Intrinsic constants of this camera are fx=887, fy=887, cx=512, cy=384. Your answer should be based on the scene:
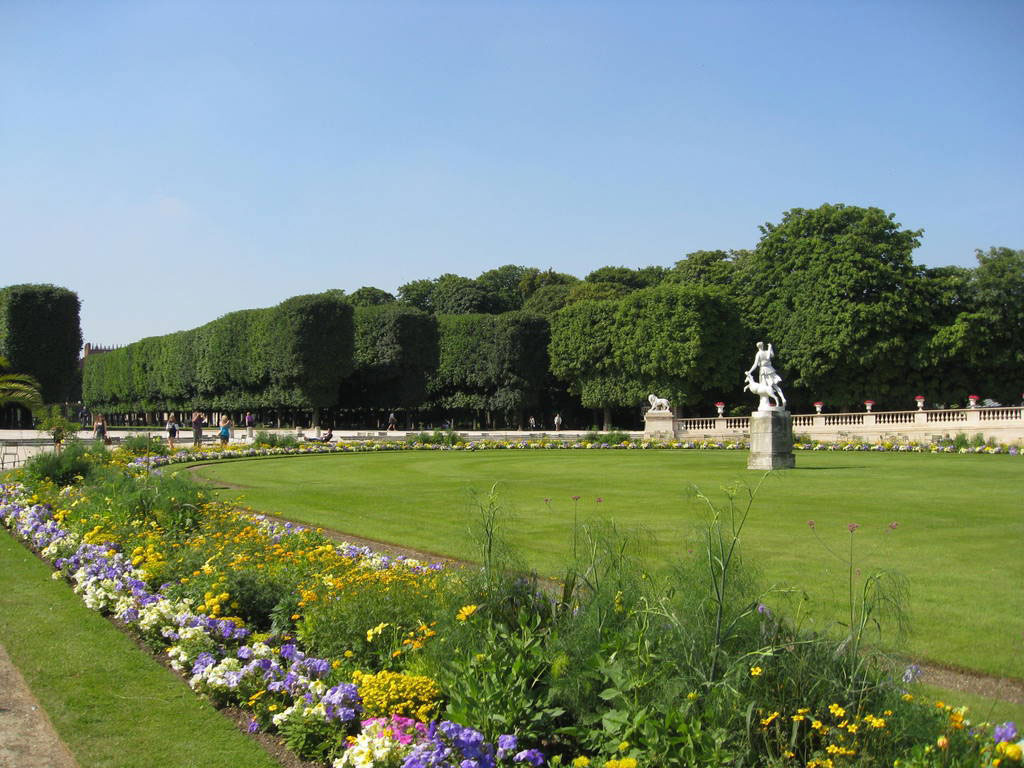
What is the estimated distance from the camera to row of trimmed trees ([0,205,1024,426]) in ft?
133

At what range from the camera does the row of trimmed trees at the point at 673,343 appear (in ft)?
133

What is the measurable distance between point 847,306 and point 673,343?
26.7 feet

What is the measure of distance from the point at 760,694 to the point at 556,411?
168 ft

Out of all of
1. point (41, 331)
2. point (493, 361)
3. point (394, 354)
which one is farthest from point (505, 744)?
point (41, 331)

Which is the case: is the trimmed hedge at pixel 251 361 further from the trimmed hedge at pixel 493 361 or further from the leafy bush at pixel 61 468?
the leafy bush at pixel 61 468

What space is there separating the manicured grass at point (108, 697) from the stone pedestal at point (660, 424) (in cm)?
3081

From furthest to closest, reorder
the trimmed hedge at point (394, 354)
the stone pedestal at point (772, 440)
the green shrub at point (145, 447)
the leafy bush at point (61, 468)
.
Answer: the trimmed hedge at point (394, 354) → the green shrub at point (145, 447) → the stone pedestal at point (772, 440) → the leafy bush at point (61, 468)

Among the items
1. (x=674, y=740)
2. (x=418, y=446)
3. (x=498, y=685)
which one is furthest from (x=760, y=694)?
(x=418, y=446)

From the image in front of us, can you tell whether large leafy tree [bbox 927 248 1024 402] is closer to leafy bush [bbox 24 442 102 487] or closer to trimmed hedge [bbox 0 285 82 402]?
leafy bush [bbox 24 442 102 487]

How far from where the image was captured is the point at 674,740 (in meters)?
3.30

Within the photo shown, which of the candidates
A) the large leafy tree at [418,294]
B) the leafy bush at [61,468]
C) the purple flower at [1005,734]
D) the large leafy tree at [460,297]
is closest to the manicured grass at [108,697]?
the purple flower at [1005,734]

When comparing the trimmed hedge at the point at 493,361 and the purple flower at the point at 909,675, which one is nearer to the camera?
the purple flower at the point at 909,675

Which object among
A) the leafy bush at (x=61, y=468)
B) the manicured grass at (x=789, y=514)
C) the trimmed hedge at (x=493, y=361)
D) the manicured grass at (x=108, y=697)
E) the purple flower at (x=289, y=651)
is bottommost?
the manicured grass at (x=108, y=697)

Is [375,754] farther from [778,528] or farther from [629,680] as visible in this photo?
[778,528]
